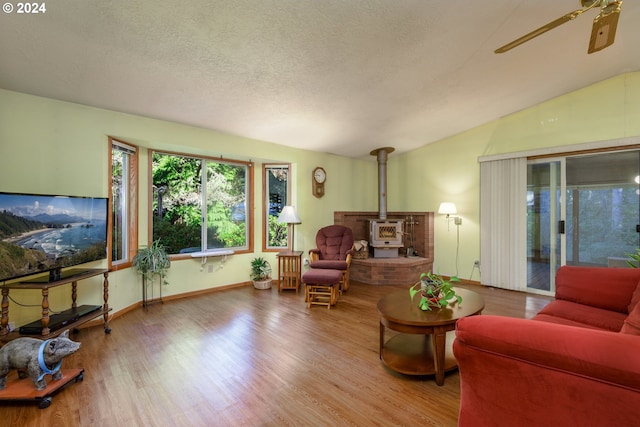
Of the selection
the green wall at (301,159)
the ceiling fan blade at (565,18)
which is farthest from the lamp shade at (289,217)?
the ceiling fan blade at (565,18)

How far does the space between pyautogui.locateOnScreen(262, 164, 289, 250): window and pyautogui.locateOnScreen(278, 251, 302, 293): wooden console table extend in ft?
1.63

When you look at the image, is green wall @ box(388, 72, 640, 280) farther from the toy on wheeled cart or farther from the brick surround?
the toy on wheeled cart

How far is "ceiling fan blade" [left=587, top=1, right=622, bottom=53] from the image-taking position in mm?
1635

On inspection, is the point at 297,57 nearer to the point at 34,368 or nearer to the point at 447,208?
the point at 34,368

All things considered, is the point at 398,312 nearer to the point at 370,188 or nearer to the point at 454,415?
the point at 454,415

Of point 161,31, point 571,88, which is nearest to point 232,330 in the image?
point 161,31

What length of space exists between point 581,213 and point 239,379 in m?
4.83

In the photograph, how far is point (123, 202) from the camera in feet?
12.0

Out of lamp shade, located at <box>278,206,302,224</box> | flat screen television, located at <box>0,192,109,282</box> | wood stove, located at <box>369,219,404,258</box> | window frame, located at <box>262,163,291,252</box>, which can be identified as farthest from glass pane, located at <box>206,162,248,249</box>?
wood stove, located at <box>369,219,404,258</box>

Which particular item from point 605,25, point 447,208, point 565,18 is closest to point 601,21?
point 605,25

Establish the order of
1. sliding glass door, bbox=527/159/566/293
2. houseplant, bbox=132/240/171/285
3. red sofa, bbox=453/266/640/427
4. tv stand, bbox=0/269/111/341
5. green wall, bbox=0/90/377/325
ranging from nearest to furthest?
red sofa, bbox=453/266/640/427
tv stand, bbox=0/269/111/341
green wall, bbox=0/90/377/325
houseplant, bbox=132/240/171/285
sliding glass door, bbox=527/159/566/293

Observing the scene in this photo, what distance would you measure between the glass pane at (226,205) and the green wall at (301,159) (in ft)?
0.85

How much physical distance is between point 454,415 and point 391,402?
0.37 meters

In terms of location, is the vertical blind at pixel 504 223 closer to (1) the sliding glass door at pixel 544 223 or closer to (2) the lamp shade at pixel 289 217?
(1) the sliding glass door at pixel 544 223
